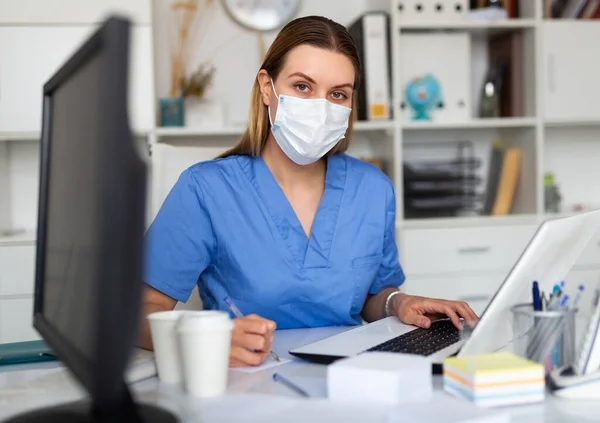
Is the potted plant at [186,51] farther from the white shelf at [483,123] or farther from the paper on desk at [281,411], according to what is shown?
the paper on desk at [281,411]

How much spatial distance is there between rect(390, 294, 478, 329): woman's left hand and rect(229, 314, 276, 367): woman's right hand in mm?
339

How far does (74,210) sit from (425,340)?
63cm

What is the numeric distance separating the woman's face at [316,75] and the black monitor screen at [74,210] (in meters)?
0.68

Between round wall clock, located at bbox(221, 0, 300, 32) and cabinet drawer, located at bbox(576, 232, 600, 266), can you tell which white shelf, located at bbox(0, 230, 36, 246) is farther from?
cabinet drawer, located at bbox(576, 232, 600, 266)

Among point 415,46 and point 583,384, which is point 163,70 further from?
point 583,384

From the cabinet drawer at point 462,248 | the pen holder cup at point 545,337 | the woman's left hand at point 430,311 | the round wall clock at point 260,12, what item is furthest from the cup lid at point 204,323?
the round wall clock at point 260,12

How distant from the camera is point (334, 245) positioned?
1519mm

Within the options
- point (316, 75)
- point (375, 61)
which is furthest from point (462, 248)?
point (316, 75)

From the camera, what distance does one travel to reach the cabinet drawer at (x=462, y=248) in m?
2.73

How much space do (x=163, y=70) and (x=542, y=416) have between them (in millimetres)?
2327

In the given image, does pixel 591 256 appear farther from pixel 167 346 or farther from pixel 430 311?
pixel 167 346

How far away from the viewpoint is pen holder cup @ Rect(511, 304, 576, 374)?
3.09ft

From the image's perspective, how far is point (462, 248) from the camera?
2758 mm

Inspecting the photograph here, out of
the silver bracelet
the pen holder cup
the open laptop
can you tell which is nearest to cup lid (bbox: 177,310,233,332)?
the open laptop
